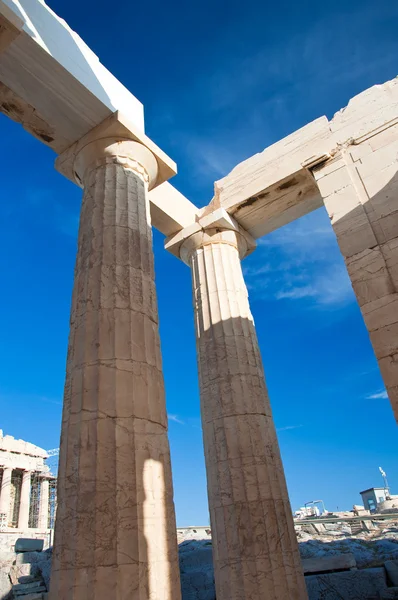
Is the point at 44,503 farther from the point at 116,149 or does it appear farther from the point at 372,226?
the point at 372,226

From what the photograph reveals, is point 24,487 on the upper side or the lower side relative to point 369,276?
upper

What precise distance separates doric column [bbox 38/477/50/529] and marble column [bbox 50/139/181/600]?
60809 mm

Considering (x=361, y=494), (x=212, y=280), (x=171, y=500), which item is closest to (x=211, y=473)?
(x=171, y=500)

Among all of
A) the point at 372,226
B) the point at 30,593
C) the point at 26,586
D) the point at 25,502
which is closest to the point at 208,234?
the point at 372,226

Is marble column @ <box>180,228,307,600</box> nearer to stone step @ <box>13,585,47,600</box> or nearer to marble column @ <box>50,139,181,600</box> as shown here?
marble column @ <box>50,139,181,600</box>

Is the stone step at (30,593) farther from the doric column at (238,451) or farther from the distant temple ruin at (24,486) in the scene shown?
the distant temple ruin at (24,486)

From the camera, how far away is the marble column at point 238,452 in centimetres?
1282

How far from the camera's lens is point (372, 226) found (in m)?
15.1

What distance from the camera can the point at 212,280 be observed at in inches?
731

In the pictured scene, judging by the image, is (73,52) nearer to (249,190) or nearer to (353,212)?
(249,190)

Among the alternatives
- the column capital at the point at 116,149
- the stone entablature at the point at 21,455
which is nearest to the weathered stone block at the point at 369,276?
the column capital at the point at 116,149

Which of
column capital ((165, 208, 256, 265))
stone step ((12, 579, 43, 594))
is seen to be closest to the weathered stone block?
column capital ((165, 208, 256, 265))

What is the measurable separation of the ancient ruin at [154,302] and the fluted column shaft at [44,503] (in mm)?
56438

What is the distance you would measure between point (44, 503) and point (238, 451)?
60.1 meters
